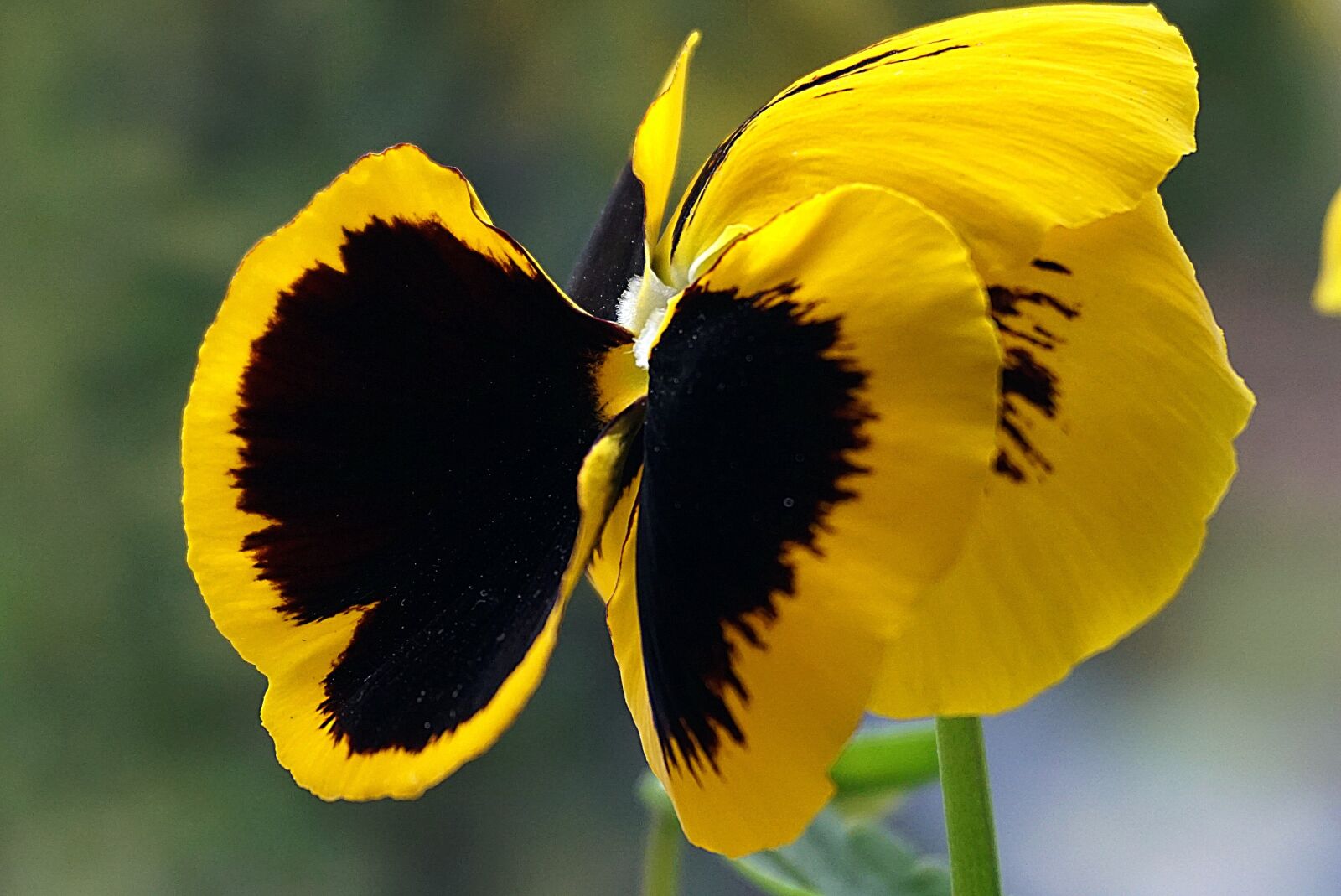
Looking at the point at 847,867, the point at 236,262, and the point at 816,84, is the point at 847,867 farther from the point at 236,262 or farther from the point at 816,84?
the point at 236,262

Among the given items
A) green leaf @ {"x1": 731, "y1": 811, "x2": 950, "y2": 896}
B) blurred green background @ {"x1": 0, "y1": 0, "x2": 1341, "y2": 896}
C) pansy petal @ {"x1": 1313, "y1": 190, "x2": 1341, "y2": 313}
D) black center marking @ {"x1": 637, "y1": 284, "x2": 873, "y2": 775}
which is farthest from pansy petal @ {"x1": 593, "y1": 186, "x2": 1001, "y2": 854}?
blurred green background @ {"x1": 0, "y1": 0, "x2": 1341, "y2": 896}

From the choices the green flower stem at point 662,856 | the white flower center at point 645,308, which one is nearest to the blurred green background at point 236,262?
the green flower stem at point 662,856

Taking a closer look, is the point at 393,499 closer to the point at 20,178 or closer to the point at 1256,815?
the point at 20,178

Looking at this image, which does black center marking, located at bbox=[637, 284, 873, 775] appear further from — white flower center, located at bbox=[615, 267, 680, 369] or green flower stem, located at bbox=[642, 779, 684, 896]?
green flower stem, located at bbox=[642, 779, 684, 896]

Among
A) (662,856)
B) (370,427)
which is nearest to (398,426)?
(370,427)

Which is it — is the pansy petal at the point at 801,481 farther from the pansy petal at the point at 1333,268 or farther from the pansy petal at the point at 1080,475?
the pansy petal at the point at 1333,268

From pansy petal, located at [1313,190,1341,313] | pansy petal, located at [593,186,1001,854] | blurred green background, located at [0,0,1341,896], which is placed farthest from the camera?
blurred green background, located at [0,0,1341,896]
